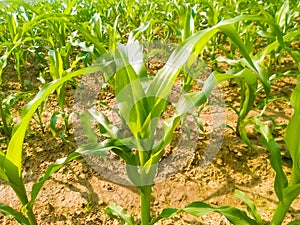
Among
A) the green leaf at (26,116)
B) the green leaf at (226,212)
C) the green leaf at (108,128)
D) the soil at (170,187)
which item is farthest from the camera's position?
the soil at (170,187)

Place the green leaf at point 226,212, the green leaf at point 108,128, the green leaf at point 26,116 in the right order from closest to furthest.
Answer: the green leaf at point 26,116 < the green leaf at point 226,212 < the green leaf at point 108,128

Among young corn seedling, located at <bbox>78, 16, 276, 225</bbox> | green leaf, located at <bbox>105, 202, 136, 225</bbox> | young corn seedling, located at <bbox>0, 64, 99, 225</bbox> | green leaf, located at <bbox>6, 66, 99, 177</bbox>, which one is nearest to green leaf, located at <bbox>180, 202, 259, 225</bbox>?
young corn seedling, located at <bbox>78, 16, 276, 225</bbox>

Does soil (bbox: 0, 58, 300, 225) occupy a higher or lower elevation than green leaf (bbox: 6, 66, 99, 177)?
lower

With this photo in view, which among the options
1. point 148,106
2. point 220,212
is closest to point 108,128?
point 148,106

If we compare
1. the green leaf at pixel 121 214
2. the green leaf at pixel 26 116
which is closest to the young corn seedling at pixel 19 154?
the green leaf at pixel 26 116

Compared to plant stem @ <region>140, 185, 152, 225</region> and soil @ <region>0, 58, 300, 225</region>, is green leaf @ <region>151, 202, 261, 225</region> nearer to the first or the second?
plant stem @ <region>140, 185, 152, 225</region>

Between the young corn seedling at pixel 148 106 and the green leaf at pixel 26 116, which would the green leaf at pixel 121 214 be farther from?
the green leaf at pixel 26 116

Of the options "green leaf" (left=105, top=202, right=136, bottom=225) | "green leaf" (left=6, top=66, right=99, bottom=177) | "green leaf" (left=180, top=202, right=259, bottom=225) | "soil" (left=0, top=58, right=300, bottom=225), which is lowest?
"soil" (left=0, top=58, right=300, bottom=225)

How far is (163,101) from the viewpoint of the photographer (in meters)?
0.91

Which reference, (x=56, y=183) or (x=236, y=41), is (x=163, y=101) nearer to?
(x=236, y=41)

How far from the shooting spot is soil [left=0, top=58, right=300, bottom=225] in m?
1.32

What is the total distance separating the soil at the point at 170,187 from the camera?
4.34ft

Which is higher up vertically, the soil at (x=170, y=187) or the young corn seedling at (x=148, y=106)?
the young corn seedling at (x=148, y=106)

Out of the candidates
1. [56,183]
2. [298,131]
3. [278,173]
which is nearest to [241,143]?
[278,173]
